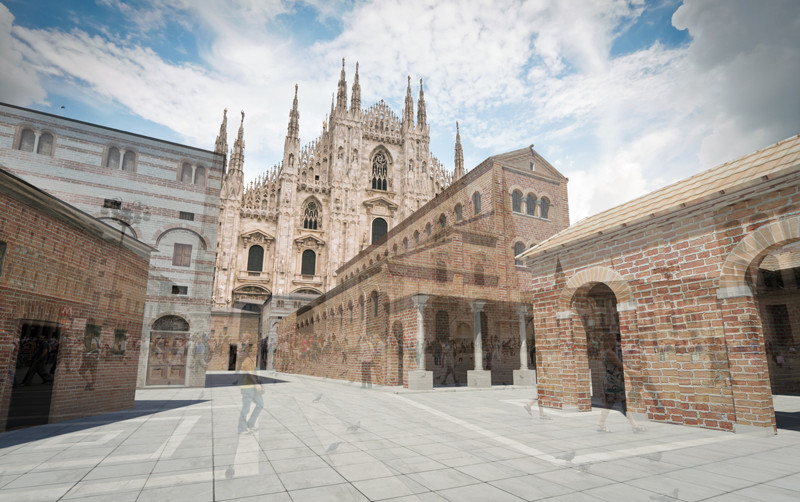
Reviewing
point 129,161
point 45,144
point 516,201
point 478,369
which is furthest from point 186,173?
point 516,201

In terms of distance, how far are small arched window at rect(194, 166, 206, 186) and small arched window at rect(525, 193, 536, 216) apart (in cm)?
1850

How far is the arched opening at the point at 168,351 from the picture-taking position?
61.3 ft

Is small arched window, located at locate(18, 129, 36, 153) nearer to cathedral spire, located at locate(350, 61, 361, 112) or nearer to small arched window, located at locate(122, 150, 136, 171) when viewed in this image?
small arched window, located at locate(122, 150, 136, 171)

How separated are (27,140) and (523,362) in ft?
88.7

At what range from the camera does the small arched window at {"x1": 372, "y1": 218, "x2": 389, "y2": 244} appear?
44.6 m

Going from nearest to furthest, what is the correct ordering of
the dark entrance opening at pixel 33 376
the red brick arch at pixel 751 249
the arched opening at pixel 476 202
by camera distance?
the red brick arch at pixel 751 249 → the dark entrance opening at pixel 33 376 → the arched opening at pixel 476 202

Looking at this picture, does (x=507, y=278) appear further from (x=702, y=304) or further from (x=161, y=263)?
(x=161, y=263)

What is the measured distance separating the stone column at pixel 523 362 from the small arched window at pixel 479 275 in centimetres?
236

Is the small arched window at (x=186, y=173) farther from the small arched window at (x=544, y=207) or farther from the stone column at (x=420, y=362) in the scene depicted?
the small arched window at (x=544, y=207)

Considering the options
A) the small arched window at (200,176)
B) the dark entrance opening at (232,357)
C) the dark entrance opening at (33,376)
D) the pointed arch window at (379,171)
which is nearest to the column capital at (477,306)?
the dark entrance opening at (33,376)

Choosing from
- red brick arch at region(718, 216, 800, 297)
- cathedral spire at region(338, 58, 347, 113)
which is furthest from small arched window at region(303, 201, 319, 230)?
red brick arch at region(718, 216, 800, 297)

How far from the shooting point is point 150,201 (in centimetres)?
1978

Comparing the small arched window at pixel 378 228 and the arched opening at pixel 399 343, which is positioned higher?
the small arched window at pixel 378 228

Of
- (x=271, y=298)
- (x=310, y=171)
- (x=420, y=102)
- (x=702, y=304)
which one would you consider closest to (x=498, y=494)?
(x=702, y=304)
